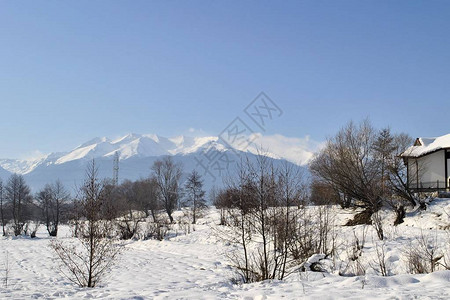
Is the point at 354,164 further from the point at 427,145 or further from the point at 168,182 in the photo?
the point at 168,182

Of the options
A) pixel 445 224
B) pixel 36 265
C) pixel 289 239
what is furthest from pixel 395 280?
pixel 36 265

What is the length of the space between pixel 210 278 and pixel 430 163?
26619 millimetres

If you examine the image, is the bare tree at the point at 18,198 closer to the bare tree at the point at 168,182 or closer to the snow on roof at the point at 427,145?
the bare tree at the point at 168,182

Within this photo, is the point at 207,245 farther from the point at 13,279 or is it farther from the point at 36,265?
the point at 13,279

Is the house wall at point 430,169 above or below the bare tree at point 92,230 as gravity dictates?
above

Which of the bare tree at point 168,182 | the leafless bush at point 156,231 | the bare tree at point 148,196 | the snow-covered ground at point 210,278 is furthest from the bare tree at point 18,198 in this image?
the snow-covered ground at point 210,278

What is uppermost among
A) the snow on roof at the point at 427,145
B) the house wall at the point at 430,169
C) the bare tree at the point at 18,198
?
the snow on roof at the point at 427,145

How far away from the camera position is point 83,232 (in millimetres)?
12508

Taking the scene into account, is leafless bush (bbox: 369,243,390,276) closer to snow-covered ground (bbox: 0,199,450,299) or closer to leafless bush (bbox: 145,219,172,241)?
snow-covered ground (bbox: 0,199,450,299)

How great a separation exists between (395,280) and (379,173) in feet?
77.2

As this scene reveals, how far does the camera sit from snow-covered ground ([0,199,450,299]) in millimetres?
7946

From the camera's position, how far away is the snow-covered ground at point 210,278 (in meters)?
7.95

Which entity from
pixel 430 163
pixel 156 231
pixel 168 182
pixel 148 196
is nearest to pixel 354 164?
pixel 430 163

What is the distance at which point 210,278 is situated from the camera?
14.8 metres
